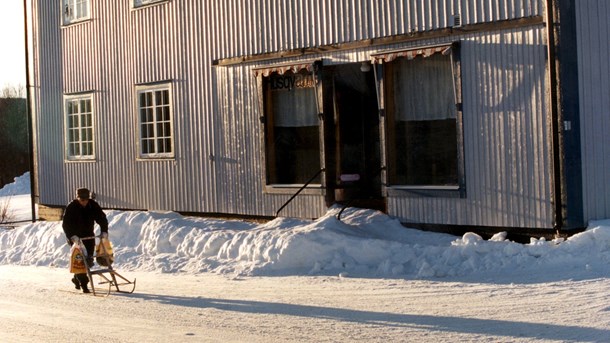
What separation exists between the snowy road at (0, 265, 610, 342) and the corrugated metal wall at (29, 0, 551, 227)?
2926 millimetres

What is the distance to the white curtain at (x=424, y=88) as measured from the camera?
51.9 ft

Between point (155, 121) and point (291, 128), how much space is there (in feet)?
14.0

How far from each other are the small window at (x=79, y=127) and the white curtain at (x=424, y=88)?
973cm

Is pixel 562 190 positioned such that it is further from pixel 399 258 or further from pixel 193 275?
pixel 193 275

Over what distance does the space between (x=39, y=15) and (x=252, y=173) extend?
9.30 meters

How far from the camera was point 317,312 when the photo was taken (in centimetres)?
1133

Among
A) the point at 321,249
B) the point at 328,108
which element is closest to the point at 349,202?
the point at 328,108

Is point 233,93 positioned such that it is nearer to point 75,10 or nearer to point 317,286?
point 75,10

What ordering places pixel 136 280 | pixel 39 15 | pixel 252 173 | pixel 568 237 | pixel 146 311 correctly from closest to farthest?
pixel 146 311 < pixel 568 237 < pixel 136 280 < pixel 252 173 < pixel 39 15

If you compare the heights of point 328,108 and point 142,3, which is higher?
point 142,3

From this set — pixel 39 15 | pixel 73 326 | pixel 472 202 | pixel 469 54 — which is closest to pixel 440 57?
pixel 469 54

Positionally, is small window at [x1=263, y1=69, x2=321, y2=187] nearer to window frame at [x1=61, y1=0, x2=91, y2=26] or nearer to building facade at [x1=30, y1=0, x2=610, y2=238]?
building facade at [x1=30, y1=0, x2=610, y2=238]

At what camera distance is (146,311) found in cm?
1197

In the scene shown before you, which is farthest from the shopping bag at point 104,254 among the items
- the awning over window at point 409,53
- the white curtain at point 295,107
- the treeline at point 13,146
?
the treeline at point 13,146
